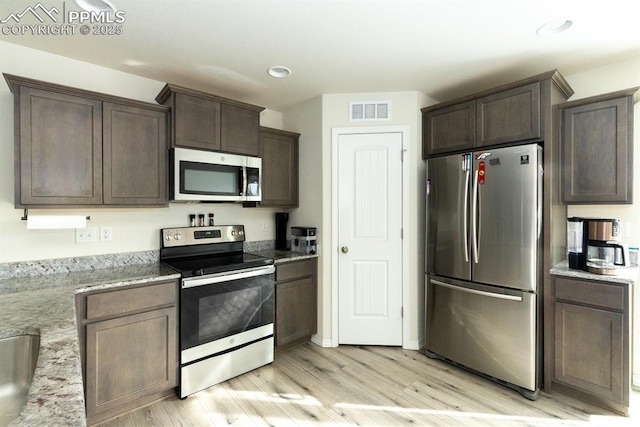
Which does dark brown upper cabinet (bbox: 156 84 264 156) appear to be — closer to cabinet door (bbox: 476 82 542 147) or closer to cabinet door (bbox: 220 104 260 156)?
cabinet door (bbox: 220 104 260 156)

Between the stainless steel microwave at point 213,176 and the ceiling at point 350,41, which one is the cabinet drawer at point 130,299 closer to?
the stainless steel microwave at point 213,176

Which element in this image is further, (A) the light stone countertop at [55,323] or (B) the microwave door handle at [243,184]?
(B) the microwave door handle at [243,184]

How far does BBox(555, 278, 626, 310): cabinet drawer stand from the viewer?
2.01m

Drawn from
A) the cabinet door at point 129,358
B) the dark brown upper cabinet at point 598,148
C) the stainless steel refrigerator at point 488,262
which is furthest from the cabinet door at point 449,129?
the cabinet door at point 129,358

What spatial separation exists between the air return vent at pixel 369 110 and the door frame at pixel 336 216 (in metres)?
0.10

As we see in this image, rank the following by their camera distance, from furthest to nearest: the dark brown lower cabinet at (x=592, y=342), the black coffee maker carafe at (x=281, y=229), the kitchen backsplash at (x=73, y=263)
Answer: the black coffee maker carafe at (x=281, y=229), the kitchen backsplash at (x=73, y=263), the dark brown lower cabinet at (x=592, y=342)

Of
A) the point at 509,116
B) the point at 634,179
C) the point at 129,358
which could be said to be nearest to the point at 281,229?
the point at 129,358

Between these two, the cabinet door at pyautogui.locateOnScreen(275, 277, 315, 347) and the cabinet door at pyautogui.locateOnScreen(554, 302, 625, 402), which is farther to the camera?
the cabinet door at pyautogui.locateOnScreen(275, 277, 315, 347)

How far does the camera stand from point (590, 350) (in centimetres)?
212

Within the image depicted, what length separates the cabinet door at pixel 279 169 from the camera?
10.3 feet

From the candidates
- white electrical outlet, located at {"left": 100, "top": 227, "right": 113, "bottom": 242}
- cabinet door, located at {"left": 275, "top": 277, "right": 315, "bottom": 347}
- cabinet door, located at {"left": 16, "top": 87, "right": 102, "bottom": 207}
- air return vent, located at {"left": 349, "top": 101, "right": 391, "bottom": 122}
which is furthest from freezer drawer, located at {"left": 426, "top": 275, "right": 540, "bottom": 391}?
cabinet door, located at {"left": 16, "top": 87, "right": 102, "bottom": 207}

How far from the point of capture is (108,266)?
8.04 feet

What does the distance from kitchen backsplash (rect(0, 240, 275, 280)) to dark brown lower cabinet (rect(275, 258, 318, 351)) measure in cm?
113

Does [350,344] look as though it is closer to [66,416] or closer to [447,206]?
[447,206]
